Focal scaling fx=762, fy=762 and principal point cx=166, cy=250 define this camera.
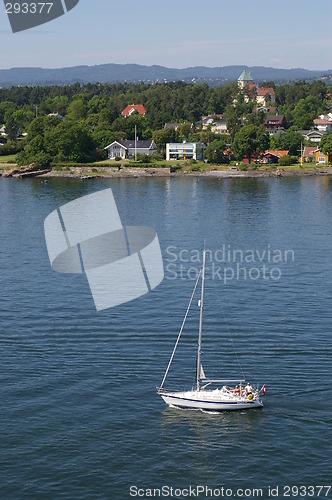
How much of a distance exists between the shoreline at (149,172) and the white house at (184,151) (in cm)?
680

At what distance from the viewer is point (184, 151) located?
321 feet

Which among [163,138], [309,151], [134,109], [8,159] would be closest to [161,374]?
[309,151]

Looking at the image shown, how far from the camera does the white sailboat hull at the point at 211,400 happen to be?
22.3 meters

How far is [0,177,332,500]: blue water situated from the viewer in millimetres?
19578

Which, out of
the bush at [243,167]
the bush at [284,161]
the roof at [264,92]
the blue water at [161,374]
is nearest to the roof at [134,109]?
the roof at [264,92]

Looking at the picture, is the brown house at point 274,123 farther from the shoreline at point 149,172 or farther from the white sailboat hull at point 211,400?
the white sailboat hull at point 211,400

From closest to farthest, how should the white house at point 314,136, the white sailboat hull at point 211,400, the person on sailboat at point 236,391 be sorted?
the white sailboat hull at point 211,400 → the person on sailboat at point 236,391 → the white house at point 314,136

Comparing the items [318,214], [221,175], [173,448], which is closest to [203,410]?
[173,448]

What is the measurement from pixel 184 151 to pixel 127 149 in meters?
7.42

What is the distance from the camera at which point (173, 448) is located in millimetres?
20438

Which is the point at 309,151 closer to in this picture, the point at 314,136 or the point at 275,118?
the point at 314,136

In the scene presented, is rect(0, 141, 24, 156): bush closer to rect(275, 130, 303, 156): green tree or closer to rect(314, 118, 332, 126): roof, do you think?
rect(275, 130, 303, 156): green tree

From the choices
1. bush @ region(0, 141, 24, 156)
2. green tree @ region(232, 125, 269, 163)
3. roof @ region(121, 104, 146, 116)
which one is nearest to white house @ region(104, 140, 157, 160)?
green tree @ region(232, 125, 269, 163)

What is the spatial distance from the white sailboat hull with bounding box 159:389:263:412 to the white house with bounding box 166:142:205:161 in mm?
76441
